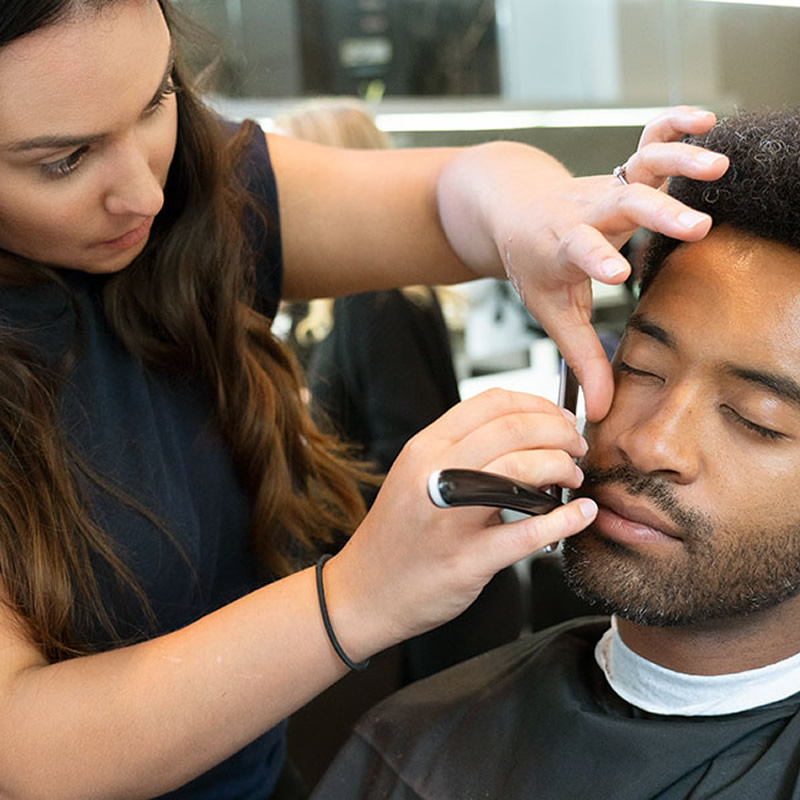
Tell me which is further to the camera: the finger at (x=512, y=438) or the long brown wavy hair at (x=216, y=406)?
the long brown wavy hair at (x=216, y=406)

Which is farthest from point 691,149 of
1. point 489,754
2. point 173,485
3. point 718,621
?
point 489,754

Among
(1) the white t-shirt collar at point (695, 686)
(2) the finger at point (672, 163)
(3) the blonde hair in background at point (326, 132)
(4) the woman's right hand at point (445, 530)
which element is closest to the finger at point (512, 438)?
(4) the woman's right hand at point (445, 530)

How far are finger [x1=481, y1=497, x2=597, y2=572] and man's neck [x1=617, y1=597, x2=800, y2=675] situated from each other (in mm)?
331

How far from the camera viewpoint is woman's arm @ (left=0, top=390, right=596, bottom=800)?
0.99 meters

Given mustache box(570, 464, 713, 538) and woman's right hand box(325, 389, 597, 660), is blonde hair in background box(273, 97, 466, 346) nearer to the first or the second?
mustache box(570, 464, 713, 538)

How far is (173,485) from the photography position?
50.4 inches

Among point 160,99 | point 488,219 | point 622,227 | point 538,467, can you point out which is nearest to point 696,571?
point 538,467

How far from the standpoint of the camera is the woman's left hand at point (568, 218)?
1.00m

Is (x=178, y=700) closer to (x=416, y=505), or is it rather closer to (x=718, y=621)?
(x=416, y=505)

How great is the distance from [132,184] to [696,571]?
70 cm

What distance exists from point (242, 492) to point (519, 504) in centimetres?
53

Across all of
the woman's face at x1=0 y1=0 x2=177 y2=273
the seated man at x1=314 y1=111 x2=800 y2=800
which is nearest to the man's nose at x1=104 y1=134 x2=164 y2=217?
→ the woman's face at x1=0 y1=0 x2=177 y2=273

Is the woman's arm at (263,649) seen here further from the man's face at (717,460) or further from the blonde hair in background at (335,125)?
the blonde hair in background at (335,125)

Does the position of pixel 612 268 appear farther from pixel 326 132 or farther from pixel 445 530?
pixel 326 132
